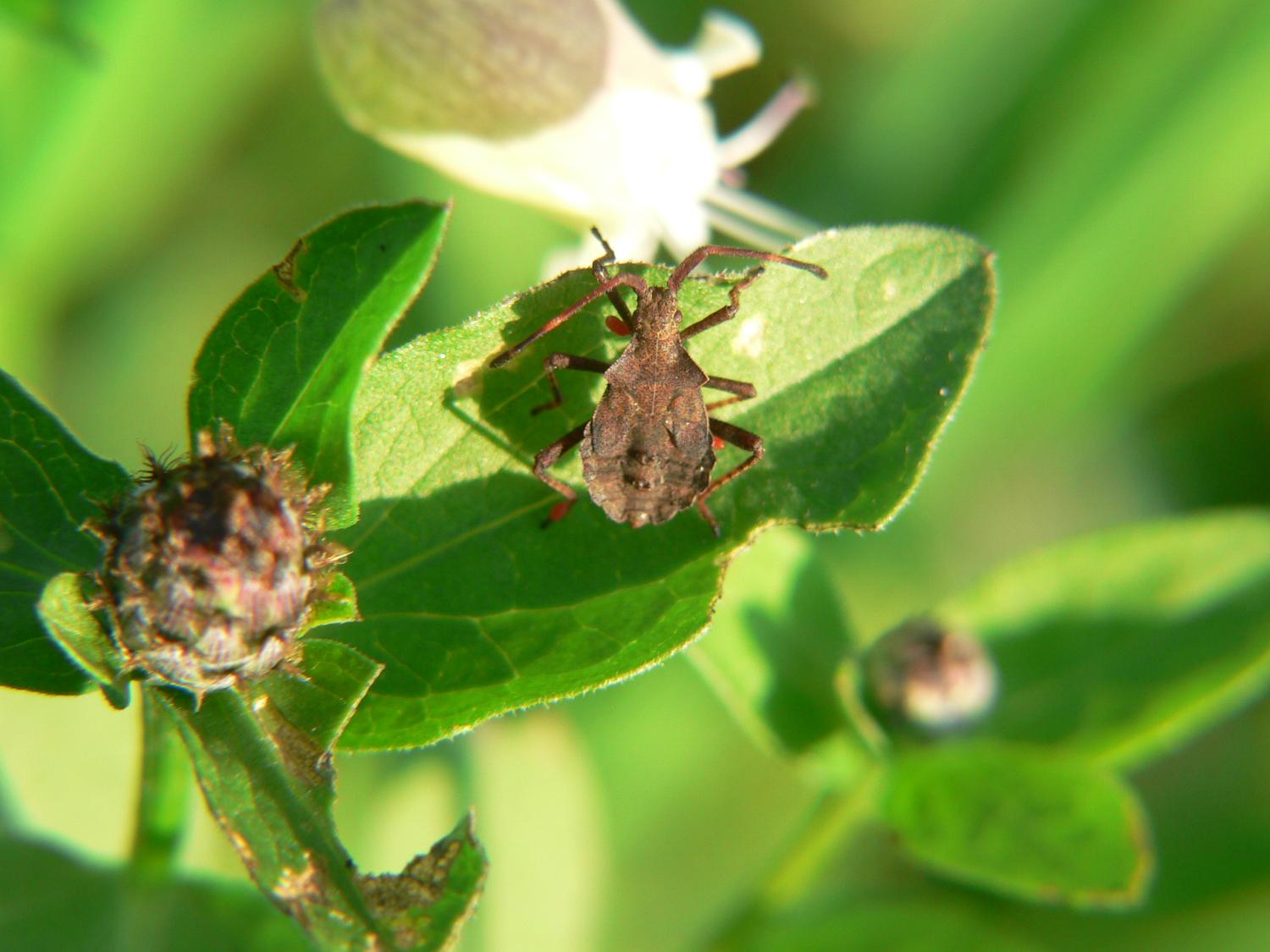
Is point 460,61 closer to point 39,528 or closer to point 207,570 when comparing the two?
point 39,528

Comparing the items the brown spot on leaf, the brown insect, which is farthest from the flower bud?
Answer: the brown spot on leaf

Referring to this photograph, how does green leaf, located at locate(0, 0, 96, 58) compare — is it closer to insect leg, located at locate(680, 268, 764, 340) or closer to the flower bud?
insect leg, located at locate(680, 268, 764, 340)

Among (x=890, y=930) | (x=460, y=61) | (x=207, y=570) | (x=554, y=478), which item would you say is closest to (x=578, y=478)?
(x=554, y=478)

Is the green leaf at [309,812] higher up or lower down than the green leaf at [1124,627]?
lower down

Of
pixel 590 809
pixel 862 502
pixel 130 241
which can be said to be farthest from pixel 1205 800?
pixel 130 241

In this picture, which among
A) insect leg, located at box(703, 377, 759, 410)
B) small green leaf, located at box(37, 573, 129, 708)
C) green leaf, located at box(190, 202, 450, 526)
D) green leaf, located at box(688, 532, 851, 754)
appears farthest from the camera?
green leaf, located at box(688, 532, 851, 754)

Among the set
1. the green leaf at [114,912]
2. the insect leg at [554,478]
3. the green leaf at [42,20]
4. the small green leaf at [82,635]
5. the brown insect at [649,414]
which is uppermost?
the brown insect at [649,414]

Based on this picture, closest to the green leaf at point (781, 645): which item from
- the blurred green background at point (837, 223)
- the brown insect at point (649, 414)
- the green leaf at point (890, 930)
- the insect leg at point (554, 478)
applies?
the brown insect at point (649, 414)

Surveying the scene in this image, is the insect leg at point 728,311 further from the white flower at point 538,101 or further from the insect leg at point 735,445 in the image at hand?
the white flower at point 538,101
